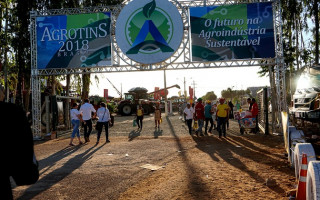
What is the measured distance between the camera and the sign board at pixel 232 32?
1352 cm

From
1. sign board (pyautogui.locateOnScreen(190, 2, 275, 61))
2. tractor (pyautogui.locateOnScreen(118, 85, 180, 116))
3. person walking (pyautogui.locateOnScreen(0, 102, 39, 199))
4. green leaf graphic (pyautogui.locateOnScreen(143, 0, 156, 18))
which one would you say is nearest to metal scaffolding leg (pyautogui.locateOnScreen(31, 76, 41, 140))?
green leaf graphic (pyautogui.locateOnScreen(143, 0, 156, 18))

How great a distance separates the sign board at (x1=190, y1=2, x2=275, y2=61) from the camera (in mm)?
13516

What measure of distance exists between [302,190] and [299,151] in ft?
2.87

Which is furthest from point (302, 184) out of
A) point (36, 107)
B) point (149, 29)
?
point (36, 107)

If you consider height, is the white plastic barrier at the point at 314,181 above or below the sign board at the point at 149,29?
below

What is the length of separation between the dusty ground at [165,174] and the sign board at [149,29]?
5.84 meters

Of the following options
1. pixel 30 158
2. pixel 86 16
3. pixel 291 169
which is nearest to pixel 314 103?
pixel 291 169

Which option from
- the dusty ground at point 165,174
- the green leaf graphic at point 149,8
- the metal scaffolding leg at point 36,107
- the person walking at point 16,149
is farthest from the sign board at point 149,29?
the person walking at point 16,149

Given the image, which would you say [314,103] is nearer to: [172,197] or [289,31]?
[172,197]

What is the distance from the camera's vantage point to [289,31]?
20.9m

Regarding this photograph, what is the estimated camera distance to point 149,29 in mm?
14031

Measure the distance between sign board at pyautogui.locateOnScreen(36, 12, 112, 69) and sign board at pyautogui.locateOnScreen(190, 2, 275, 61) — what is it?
467 centimetres

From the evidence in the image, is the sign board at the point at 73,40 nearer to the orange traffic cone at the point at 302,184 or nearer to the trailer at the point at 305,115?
the trailer at the point at 305,115

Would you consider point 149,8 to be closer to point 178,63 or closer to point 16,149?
point 178,63
